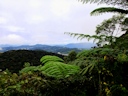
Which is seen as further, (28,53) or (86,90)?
(28,53)

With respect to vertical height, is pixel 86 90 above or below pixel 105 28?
below

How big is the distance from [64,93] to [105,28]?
25005mm

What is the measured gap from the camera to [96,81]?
1935 mm

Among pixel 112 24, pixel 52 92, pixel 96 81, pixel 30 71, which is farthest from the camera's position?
pixel 112 24

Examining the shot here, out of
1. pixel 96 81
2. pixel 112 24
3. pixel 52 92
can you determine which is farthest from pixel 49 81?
pixel 112 24

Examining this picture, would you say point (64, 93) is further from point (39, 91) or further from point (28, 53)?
point (28, 53)

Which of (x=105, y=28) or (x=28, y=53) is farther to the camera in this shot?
(x=28, y=53)

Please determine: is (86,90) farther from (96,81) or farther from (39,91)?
(39,91)

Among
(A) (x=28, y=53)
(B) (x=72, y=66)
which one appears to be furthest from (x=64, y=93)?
(A) (x=28, y=53)

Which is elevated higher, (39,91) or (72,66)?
(72,66)

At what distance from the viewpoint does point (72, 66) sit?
1941 mm

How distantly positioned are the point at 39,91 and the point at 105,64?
529 millimetres

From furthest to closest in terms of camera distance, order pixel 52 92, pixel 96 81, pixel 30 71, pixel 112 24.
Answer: pixel 112 24
pixel 30 71
pixel 96 81
pixel 52 92

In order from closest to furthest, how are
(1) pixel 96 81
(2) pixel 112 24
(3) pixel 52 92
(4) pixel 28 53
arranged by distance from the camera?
(3) pixel 52 92 → (1) pixel 96 81 → (2) pixel 112 24 → (4) pixel 28 53
